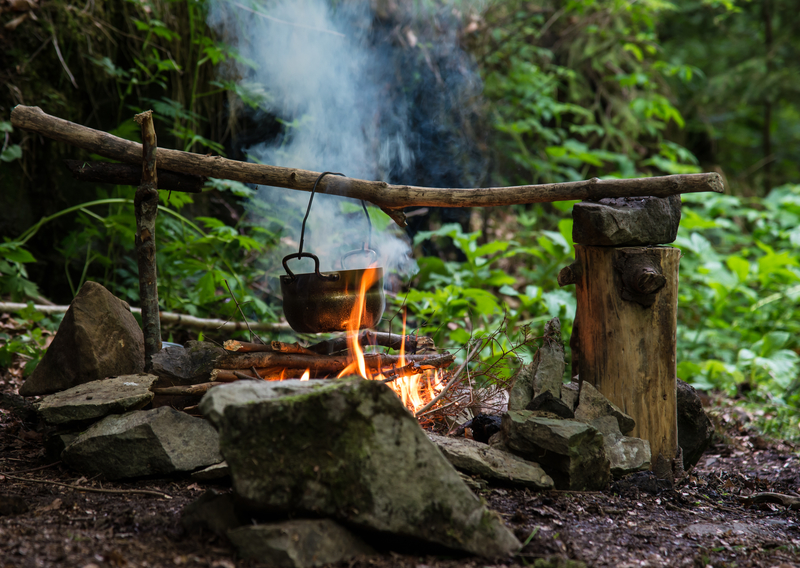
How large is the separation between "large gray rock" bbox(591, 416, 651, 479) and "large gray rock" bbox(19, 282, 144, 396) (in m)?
2.66

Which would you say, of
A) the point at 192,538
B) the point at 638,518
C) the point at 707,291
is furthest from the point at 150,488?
the point at 707,291

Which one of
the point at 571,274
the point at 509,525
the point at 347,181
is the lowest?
the point at 509,525

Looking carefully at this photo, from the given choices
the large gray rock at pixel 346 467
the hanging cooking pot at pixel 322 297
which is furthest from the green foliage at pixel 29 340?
the large gray rock at pixel 346 467

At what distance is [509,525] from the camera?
2285 mm

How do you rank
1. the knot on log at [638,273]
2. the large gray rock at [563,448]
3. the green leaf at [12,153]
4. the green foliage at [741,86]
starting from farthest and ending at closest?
1. the green foliage at [741,86]
2. the green leaf at [12,153]
3. the knot on log at [638,273]
4. the large gray rock at [563,448]

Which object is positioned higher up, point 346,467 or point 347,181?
point 347,181

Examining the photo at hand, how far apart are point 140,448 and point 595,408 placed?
2292mm

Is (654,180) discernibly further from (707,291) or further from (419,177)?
(707,291)

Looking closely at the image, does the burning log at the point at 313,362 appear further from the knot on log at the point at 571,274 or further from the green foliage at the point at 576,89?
the green foliage at the point at 576,89

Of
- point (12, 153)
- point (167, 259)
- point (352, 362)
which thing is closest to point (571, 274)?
point (352, 362)

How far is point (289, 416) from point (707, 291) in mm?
6171

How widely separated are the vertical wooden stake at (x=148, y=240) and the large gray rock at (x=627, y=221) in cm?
231

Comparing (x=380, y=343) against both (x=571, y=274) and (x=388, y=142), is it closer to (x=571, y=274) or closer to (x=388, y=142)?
(x=571, y=274)

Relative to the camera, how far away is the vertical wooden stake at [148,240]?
10.2 ft
